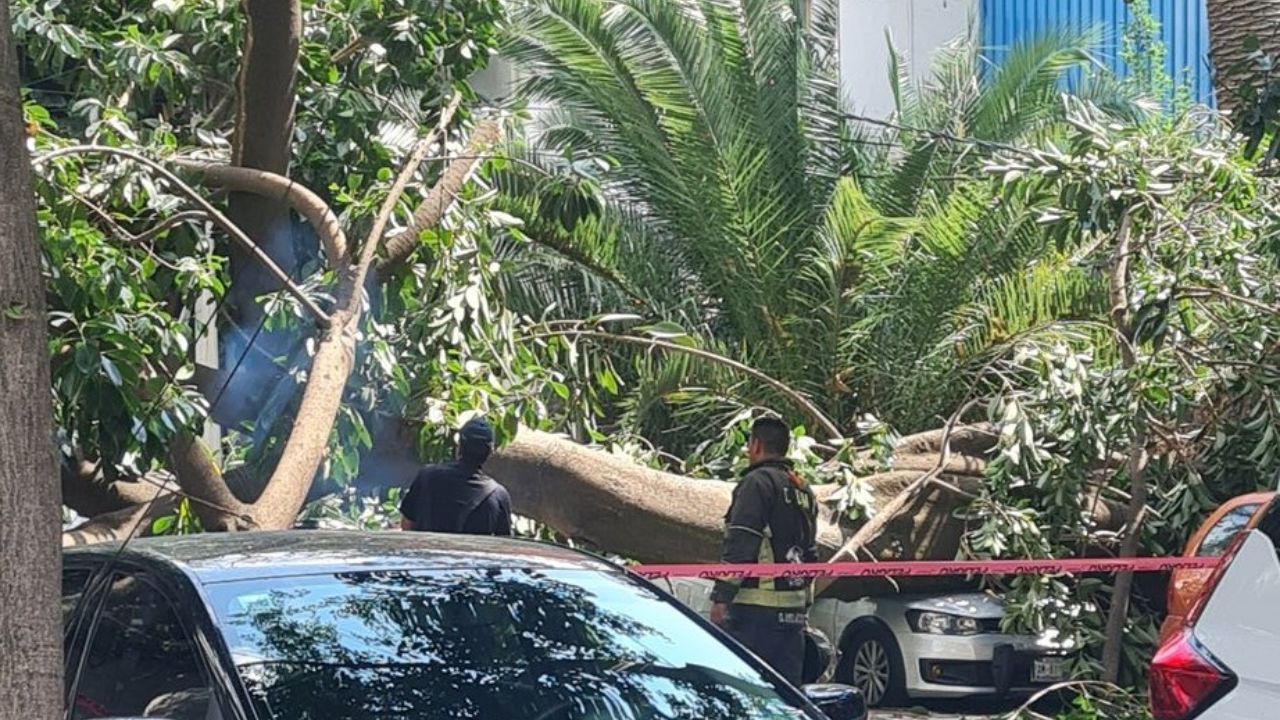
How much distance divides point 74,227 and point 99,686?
3042 mm

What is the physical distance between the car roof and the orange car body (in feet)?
15.6

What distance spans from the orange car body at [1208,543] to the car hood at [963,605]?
191 cm

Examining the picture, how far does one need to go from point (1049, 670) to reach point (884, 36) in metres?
10.1

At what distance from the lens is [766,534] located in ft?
27.3

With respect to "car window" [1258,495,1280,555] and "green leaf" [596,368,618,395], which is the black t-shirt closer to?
"green leaf" [596,368,618,395]

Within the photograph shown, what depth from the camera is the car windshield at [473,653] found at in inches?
168

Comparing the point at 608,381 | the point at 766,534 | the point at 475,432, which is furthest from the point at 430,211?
the point at 766,534

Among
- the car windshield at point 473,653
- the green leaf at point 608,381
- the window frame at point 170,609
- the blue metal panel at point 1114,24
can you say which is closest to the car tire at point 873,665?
the green leaf at point 608,381

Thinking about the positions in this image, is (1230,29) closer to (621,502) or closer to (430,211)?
(621,502)

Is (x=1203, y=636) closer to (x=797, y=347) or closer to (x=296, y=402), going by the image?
(x=296, y=402)

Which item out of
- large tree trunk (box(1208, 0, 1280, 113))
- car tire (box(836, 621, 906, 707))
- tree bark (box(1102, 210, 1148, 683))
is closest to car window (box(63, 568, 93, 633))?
tree bark (box(1102, 210, 1148, 683))

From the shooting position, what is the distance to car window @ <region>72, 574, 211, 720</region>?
432 cm

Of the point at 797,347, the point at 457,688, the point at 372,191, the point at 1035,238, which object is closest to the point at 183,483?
the point at 372,191

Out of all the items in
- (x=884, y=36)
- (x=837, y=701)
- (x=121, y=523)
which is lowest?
(x=121, y=523)
